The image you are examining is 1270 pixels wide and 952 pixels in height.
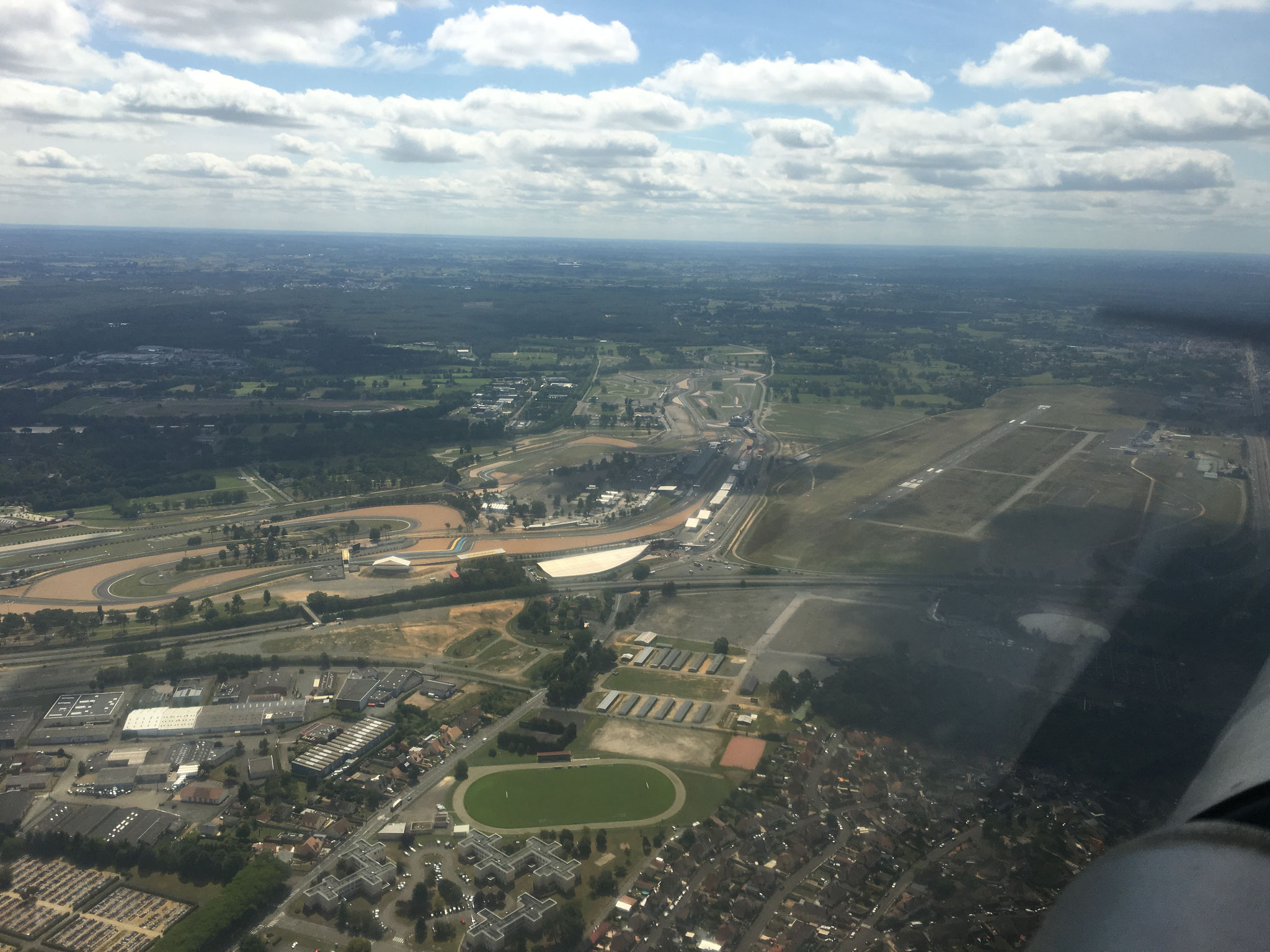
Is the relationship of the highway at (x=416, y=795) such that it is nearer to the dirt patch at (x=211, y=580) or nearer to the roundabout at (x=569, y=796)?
the roundabout at (x=569, y=796)

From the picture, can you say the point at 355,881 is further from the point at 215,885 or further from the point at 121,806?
the point at 121,806

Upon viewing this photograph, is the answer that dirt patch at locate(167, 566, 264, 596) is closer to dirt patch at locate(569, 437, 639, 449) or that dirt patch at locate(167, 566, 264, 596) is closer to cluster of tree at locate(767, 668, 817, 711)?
cluster of tree at locate(767, 668, 817, 711)

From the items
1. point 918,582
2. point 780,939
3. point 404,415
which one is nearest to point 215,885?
point 780,939

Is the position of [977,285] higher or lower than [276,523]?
higher

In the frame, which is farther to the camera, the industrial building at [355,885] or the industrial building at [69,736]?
the industrial building at [69,736]

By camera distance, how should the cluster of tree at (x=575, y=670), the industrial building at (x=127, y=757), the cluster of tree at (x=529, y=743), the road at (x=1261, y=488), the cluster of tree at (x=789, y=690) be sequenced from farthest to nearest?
the road at (x=1261, y=488)
the cluster of tree at (x=575, y=670)
the cluster of tree at (x=789, y=690)
the cluster of tree at (x=529, y=743)
the industrial building at (x=127, y=757)

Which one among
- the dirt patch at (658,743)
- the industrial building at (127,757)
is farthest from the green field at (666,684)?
the industrial building at (127,757)
